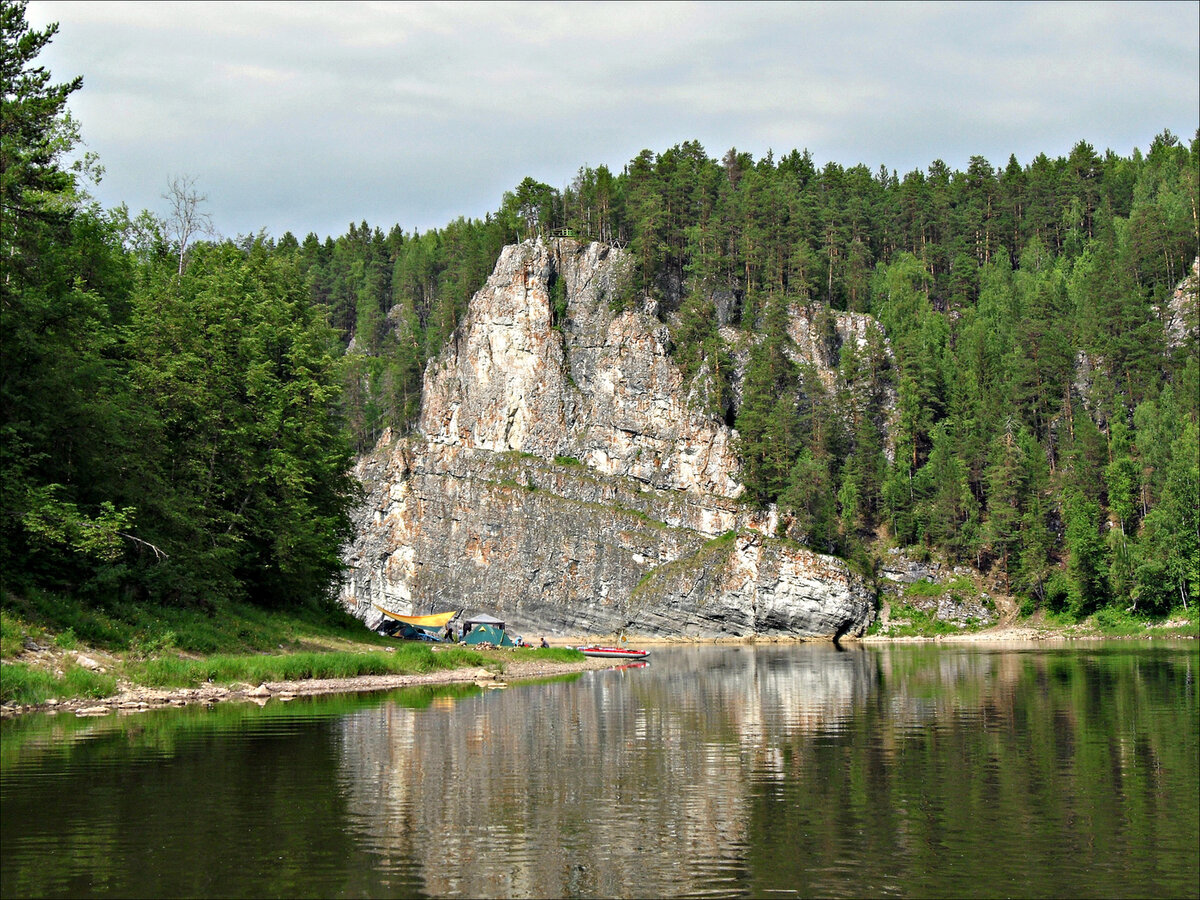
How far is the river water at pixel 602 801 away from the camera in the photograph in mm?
15445

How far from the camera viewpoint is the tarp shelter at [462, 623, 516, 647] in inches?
2918

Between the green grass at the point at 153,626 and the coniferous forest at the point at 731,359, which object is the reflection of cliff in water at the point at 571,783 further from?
the coniferous forest at the point at 731,359

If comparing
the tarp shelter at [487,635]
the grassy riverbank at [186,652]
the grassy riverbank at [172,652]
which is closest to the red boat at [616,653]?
the tarp shelter at [487,635]

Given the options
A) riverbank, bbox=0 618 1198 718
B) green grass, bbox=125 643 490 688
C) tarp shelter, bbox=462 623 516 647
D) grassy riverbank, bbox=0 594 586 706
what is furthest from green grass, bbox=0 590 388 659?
tarp shelter, bbox=462 623 516 647

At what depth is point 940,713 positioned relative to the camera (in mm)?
36125

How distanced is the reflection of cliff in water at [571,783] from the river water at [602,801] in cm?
9

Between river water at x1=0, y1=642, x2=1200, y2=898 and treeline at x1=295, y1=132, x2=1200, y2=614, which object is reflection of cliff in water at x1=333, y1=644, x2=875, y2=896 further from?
treeline at x1=295, y1=132, x2=1200, y2=614

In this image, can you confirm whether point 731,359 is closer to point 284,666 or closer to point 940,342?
point 940,342

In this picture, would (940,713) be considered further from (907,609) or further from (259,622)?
(907,609)

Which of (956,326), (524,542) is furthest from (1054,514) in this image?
(524,542)

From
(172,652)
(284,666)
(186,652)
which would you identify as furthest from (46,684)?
(284,666)

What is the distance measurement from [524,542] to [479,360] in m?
23.7

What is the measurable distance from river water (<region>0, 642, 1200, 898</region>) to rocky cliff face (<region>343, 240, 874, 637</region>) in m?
69.2

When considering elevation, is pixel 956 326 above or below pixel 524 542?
above
